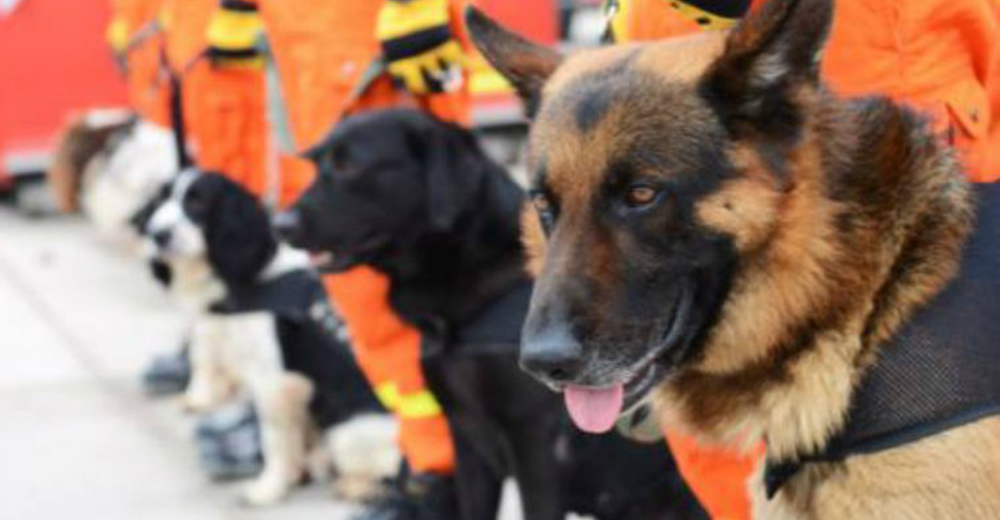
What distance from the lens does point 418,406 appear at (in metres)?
4.00

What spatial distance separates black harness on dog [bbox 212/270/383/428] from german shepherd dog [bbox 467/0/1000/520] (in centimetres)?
274

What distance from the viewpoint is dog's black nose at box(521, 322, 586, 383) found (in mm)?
1979

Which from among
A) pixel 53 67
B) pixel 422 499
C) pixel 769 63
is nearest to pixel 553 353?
pixel 769 63

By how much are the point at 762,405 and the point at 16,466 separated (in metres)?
3.71

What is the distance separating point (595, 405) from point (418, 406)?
6.29 ft

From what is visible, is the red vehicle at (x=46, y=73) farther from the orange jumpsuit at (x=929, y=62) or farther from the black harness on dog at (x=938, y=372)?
the black harness on dog at (x=938, y=372)

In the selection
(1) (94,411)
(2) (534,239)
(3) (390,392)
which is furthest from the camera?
A: (1) (94,411)

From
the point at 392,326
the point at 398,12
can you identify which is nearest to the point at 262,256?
the point at 392,326

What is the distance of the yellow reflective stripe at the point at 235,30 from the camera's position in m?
Result: 4.71

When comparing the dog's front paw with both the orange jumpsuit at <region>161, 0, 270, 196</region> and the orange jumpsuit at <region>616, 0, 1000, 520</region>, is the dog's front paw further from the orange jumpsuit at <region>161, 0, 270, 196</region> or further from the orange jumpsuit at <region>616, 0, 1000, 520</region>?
the orange jumpsuit at <region>616, 0, 1000, 520</region>

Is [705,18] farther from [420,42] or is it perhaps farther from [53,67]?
[53,67]

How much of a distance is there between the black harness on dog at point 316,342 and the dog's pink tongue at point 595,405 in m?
2.65

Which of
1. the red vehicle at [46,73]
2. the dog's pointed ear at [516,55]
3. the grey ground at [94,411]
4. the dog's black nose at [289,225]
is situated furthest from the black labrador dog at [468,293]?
the red vehicle at [46,73]

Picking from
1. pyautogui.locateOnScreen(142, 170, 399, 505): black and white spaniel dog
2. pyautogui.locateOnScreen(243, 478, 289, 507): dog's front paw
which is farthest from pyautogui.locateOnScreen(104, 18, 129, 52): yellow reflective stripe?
pyautogui.locateOnScreen(243, 478, 289, 507): dog's front paw
